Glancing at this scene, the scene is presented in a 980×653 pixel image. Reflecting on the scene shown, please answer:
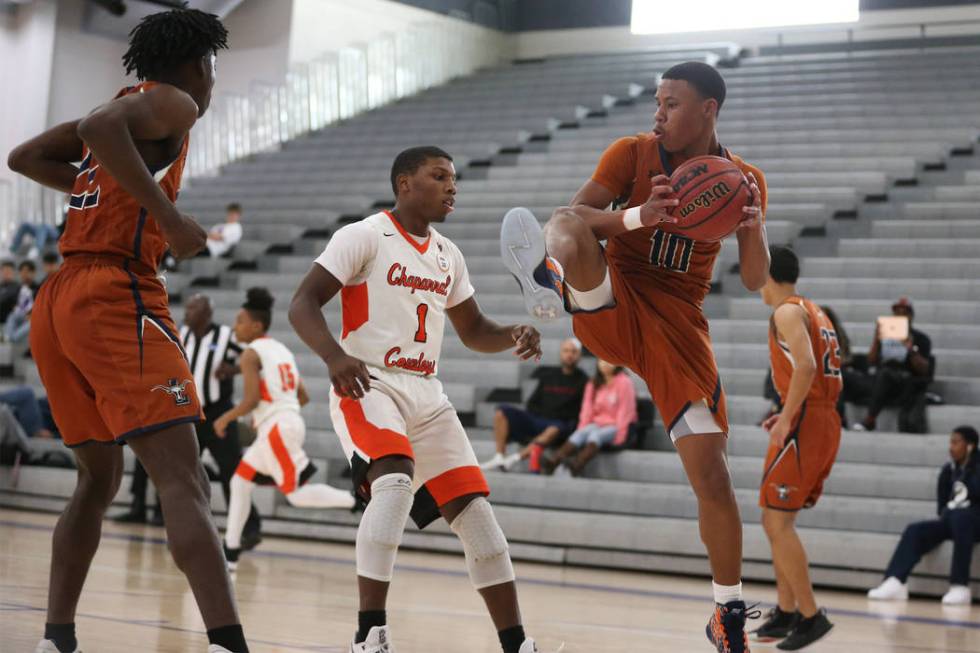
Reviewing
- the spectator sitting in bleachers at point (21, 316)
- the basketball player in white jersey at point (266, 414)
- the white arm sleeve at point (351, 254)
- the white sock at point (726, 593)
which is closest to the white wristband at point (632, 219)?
the white arm sleeve at point (351, 254)

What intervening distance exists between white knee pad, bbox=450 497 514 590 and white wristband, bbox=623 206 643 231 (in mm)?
1019

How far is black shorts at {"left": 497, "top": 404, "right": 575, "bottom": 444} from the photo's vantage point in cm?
967

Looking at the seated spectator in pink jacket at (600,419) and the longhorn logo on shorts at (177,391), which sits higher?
the longhorn logo on shorts at (177,391)

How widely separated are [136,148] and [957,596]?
19.8 ft

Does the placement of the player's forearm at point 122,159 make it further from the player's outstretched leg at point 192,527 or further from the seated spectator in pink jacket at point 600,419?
the seated spectator in pink jacket at point 600,419

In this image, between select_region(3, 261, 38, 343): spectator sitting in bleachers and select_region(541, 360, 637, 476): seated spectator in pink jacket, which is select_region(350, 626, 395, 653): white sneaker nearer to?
select_region(541, 360, 637, 476): seated spectator in pink jacket

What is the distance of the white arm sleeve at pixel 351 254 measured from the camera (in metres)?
4.02

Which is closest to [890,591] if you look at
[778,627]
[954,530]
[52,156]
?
[954,530]

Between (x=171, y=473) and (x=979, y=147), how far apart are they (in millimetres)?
13167

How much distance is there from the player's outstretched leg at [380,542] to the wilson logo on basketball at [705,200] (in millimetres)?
1179

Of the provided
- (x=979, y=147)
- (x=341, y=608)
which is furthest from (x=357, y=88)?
(x=341, y=608)

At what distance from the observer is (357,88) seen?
69.0ft

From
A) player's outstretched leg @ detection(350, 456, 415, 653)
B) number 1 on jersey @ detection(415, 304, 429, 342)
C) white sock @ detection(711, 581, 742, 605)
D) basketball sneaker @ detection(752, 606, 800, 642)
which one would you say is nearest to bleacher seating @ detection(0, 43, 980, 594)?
basketball sneaker @ detection(752, 606, 800, 642)

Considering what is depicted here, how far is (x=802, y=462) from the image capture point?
566 centimetres
